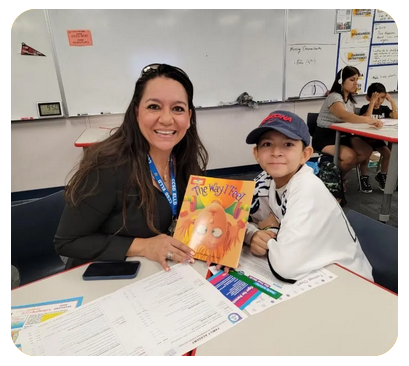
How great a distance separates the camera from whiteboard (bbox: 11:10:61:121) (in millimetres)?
3318

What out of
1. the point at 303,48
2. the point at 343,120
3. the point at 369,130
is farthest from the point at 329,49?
the point at 369,130

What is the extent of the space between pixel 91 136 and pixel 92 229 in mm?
2455

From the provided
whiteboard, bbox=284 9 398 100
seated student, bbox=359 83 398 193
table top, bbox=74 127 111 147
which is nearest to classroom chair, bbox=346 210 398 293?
table top, bbox=74 127 111 147

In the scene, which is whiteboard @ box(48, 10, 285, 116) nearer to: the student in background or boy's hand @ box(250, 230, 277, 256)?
the student in background

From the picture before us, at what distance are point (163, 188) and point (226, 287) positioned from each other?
54cm

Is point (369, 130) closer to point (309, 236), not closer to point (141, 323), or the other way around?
point (309, 236)

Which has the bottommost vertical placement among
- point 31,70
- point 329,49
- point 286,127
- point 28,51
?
point 286,127

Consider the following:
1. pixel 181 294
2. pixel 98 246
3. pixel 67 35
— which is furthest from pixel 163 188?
pixel 67 35

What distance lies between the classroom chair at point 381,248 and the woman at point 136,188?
0.80 m

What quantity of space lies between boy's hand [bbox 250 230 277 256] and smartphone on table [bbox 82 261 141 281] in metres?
0.43

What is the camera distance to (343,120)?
11.7 ft

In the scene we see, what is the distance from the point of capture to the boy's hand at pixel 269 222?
1.25 m

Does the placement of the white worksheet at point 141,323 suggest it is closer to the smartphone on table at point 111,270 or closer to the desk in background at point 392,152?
the smartphone on table at point 111,270

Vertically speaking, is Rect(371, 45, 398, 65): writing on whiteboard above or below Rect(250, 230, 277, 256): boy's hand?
above
